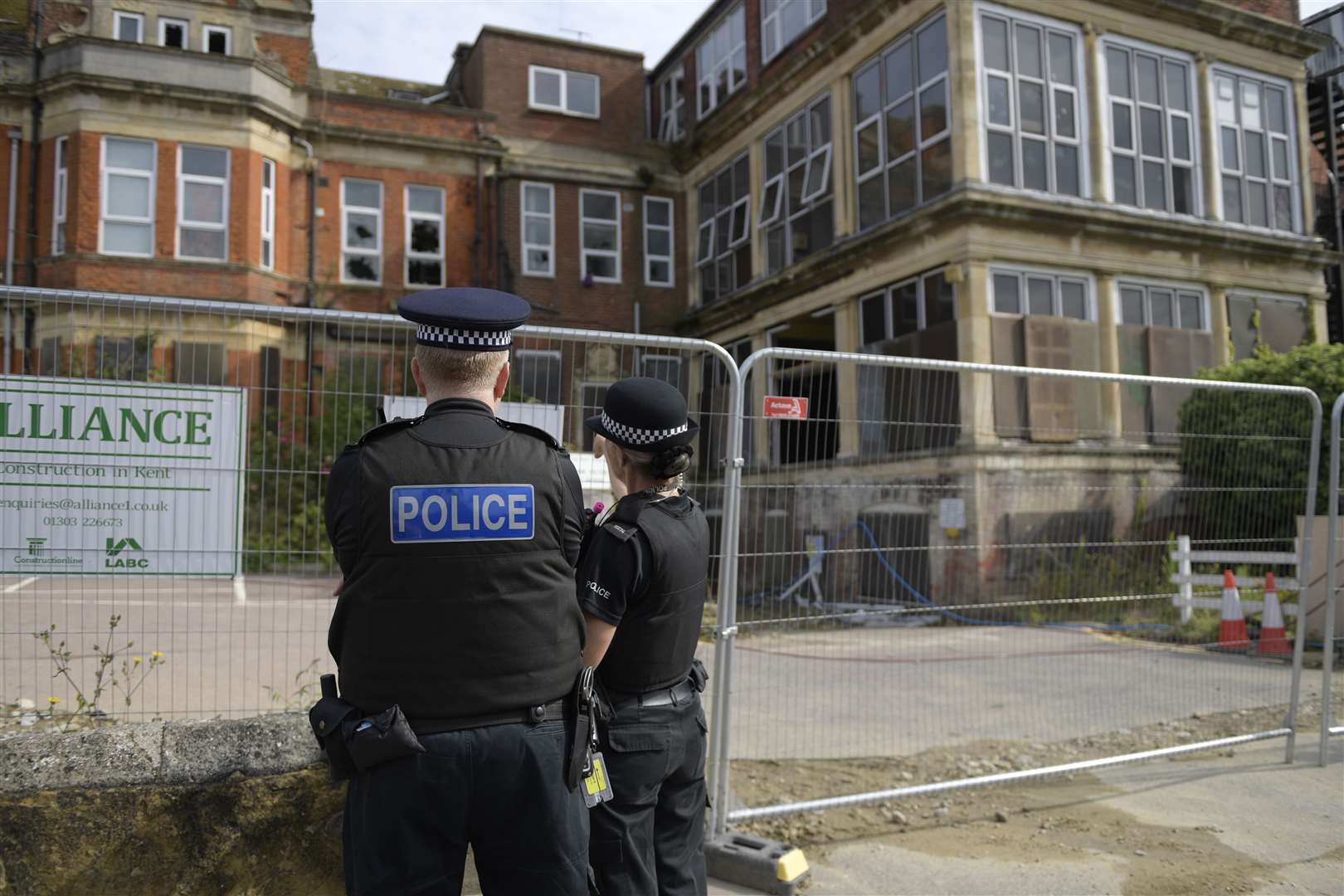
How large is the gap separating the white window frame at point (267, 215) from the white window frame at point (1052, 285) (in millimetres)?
14346

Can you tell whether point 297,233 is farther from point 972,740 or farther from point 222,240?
point 972,740

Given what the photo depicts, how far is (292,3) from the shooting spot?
20750 millimetres

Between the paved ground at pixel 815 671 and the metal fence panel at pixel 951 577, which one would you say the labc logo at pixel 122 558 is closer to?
the paved ground at pixel 815 671

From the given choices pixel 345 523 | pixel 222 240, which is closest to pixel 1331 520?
pixel 345 523

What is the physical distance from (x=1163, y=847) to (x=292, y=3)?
22743mm

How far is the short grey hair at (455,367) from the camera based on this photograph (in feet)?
7.27

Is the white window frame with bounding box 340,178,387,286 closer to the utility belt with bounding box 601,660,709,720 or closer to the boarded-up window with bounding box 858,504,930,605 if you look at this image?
the boarded-up window with bounding box 858,504,930,605

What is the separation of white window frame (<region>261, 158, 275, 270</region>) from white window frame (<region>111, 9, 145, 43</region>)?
3605 mm

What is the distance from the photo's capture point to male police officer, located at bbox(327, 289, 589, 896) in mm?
1994

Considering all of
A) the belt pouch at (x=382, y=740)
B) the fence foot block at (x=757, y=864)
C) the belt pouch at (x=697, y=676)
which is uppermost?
the belt pouch at (x=382, y=740)

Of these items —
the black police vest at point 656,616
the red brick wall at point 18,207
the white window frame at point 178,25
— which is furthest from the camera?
the white window frame at point 178,25

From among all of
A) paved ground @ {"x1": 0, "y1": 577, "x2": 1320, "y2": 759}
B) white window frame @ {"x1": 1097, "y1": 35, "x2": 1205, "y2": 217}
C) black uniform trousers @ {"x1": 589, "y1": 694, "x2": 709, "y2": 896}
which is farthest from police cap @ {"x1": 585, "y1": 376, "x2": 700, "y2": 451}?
white window frame @ {"x1": 1097, "y1": 35, "x2": 1205, "y2": 217}

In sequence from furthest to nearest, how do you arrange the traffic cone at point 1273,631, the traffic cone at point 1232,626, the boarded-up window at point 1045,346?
the boarded-up window at point 1045,346 < the traffic cone at point 1273,631 < the traffic cone at point 1232,626

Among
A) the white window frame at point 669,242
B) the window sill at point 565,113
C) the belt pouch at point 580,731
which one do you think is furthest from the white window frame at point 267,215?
the belt pouch at point 580,731
